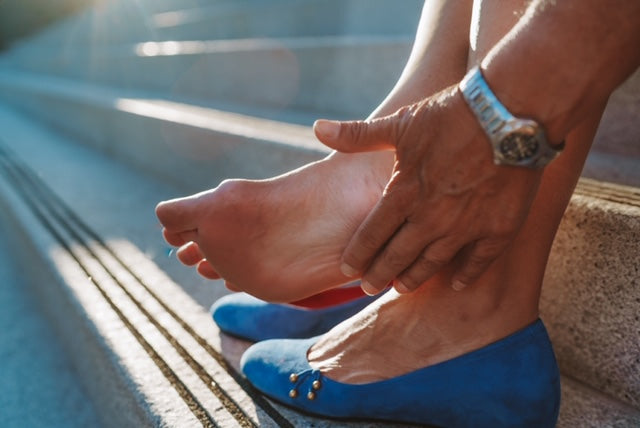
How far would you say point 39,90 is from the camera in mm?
3129

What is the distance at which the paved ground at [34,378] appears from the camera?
2.52 ft

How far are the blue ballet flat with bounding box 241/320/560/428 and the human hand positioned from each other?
0.11 metres

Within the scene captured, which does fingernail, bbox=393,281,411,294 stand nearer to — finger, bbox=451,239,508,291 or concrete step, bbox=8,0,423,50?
finger, bbox=451,239,508,291

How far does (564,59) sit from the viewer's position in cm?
37

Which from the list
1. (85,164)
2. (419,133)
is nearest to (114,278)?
(419,133)

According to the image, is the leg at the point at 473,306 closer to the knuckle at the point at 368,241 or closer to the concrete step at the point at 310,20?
the knuckle at the point at 368,241

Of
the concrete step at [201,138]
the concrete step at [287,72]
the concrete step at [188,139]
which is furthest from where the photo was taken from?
the concrete step at [287,72]

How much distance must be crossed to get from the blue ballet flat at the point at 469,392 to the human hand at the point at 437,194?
0.38ft

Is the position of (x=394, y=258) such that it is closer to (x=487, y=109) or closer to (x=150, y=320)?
(x=487, y=109)

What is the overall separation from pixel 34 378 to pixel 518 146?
0.85m

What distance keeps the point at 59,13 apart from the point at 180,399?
349 inches

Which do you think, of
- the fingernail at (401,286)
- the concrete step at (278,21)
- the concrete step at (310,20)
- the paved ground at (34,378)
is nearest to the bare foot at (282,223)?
the fingernail at (401,286)

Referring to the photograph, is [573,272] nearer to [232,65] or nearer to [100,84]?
[232,65]

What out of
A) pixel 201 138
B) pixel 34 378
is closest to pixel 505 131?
pixel 34 378
